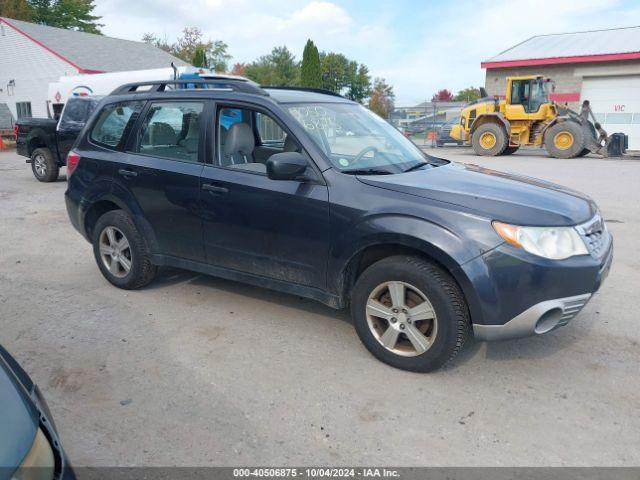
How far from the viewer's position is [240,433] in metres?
2.86

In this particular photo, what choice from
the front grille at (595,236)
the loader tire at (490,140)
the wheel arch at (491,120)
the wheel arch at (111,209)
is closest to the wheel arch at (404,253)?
the front grille at (595,236)

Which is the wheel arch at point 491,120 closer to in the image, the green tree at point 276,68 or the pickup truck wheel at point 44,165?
the pickup truck wheel at point 44,165

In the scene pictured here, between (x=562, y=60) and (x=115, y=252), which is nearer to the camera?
(x=115, y=252)

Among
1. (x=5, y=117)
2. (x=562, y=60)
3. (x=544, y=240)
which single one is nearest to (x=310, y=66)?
(x=562, y=60)

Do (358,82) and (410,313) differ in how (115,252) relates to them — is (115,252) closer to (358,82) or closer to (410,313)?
(410,313)

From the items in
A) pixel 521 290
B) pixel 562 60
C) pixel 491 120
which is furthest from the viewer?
pixel 562 60

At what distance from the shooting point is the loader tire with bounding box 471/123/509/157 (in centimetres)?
1942

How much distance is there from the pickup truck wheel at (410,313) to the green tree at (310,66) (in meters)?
31.0

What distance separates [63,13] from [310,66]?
29.5 meters

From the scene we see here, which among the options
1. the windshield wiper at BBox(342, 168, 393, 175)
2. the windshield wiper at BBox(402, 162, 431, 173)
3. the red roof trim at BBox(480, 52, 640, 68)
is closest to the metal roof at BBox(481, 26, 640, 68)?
the red roof trim at BBox(480, 52, 640, 68)

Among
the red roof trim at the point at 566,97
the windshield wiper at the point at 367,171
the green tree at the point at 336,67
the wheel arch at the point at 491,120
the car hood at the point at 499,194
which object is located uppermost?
the green tree at the point at 336,67

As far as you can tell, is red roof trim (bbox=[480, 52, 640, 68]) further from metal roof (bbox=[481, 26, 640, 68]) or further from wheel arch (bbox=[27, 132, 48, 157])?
wheel arch (bbox=[27, 132, 48, 157])

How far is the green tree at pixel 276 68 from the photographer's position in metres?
70.9

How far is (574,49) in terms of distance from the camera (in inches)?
1048
